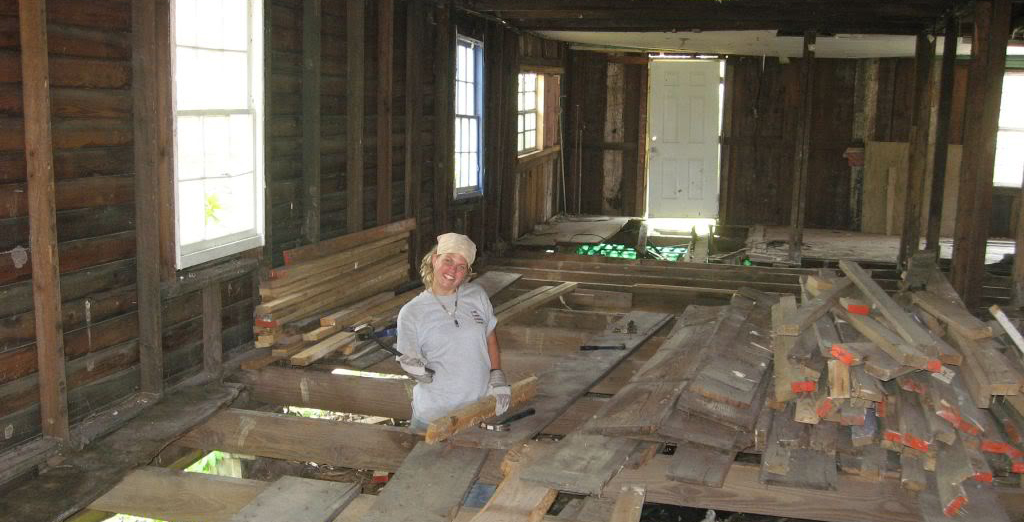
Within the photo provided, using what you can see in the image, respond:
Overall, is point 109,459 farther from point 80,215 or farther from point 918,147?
point 918,147

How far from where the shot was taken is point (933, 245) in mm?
9328

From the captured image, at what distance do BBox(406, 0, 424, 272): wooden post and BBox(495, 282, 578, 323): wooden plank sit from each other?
134 cm

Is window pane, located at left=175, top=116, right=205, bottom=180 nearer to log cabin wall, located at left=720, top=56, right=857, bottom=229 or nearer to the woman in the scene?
the woman

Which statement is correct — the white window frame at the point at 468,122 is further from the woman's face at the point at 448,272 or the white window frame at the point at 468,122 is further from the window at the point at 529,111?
the woman's face at the point at 448,272

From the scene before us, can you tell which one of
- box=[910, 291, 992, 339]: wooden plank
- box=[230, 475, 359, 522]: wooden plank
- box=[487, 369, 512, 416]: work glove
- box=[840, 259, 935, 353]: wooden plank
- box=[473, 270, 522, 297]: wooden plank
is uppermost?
box=[840, 259, 935, 353]: wooden plank

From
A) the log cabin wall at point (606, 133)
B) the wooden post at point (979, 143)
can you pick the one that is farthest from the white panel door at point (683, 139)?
the wooden post at point (979, 143)

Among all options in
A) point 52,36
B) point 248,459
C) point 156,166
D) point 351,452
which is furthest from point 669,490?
point 248,459

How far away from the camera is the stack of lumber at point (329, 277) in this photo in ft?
20.1

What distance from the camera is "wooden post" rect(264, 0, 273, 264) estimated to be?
6.02 m

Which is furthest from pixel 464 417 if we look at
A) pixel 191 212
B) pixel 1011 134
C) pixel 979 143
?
pixel 1011 134

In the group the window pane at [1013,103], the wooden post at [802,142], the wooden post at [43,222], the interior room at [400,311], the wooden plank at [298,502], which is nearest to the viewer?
the wooden plank at [298,502]

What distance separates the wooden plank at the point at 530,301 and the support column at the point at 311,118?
1.45 m

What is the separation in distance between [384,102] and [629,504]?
5.01m

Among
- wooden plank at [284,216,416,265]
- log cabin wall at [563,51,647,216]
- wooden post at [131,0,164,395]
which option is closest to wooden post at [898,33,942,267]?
log cabin wall at [563,51,647,216]
